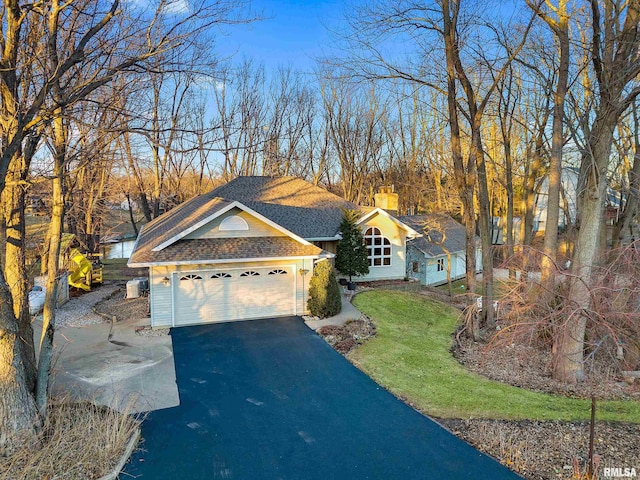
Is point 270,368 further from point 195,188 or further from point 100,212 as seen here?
point 195,188

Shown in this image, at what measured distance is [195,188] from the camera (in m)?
33.3

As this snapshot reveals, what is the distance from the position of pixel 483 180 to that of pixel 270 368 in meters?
9.14

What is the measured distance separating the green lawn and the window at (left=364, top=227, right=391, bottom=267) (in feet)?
20.7

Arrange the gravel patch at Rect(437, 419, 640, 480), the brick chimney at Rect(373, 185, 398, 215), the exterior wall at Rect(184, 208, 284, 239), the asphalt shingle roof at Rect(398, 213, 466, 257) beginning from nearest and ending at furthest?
the gravel patch at Rect(437, 419, 640, 480), the exterior wall at Rect(184, 208, 284, 239), the asphalt shingle roof at Rect(398, 213, 466, 257), the brick chimney at Rect(373, 185, 398, 215)

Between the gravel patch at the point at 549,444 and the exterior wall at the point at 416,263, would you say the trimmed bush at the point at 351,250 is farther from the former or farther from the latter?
the gravel patch at the point at 549,444

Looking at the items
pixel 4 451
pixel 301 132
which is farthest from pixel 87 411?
pixel 301 132

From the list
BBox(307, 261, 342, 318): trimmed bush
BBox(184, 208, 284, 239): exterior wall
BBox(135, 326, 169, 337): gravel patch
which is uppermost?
BBox(184, 208, 284, 239): exterior wall

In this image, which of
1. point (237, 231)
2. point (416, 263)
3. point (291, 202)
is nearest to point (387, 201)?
point (416, 263)

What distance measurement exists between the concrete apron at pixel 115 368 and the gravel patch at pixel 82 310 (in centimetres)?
67

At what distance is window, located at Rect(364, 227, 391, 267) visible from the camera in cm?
2046

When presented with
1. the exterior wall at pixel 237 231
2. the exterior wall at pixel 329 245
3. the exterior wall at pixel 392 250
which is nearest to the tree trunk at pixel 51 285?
the exterior wall at pixel 237 231

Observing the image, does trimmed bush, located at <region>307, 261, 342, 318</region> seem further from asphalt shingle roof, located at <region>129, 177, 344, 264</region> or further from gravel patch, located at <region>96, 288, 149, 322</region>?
gravel patch, located at <region>96, 288, 149, 322</region>

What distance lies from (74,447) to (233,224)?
8.82m

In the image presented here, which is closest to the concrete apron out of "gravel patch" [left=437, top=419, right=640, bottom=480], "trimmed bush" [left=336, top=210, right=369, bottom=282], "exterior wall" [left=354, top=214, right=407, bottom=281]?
"gravel patch" [left=437, top=419, right=640, bottom=480]
